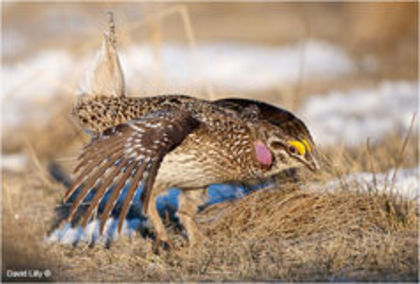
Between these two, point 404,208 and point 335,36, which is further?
point 335,36

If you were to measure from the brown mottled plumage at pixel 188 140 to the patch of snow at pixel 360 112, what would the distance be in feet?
10.9

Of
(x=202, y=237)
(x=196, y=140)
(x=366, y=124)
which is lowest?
(x=366, y=124)

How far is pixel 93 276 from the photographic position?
4.38m

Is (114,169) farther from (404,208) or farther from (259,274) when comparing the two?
(404,208)

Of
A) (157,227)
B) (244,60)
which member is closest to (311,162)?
(157,227)

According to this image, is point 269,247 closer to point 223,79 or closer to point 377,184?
point 377,184

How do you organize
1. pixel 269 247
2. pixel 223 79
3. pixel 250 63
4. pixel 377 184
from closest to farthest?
pixel 269 247, pixel 377 184, pixel 223 79, pixel 250 63

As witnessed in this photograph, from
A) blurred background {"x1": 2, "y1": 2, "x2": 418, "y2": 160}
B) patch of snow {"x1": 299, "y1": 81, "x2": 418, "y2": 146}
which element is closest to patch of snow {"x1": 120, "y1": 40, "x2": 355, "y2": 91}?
blurred background {"x1": 2, "y1": 2, "x2": 418, "y2": 160}

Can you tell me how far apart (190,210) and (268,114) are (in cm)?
84

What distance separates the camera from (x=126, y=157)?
4.19m

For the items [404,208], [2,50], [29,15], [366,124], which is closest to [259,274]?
[404,208]

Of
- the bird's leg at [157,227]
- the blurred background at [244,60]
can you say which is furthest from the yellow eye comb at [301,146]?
the blurred background at [244,60]

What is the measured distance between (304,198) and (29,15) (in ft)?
44.1

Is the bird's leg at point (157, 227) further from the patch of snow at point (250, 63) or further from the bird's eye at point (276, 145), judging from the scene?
the patch of snow at point (250, 63)
